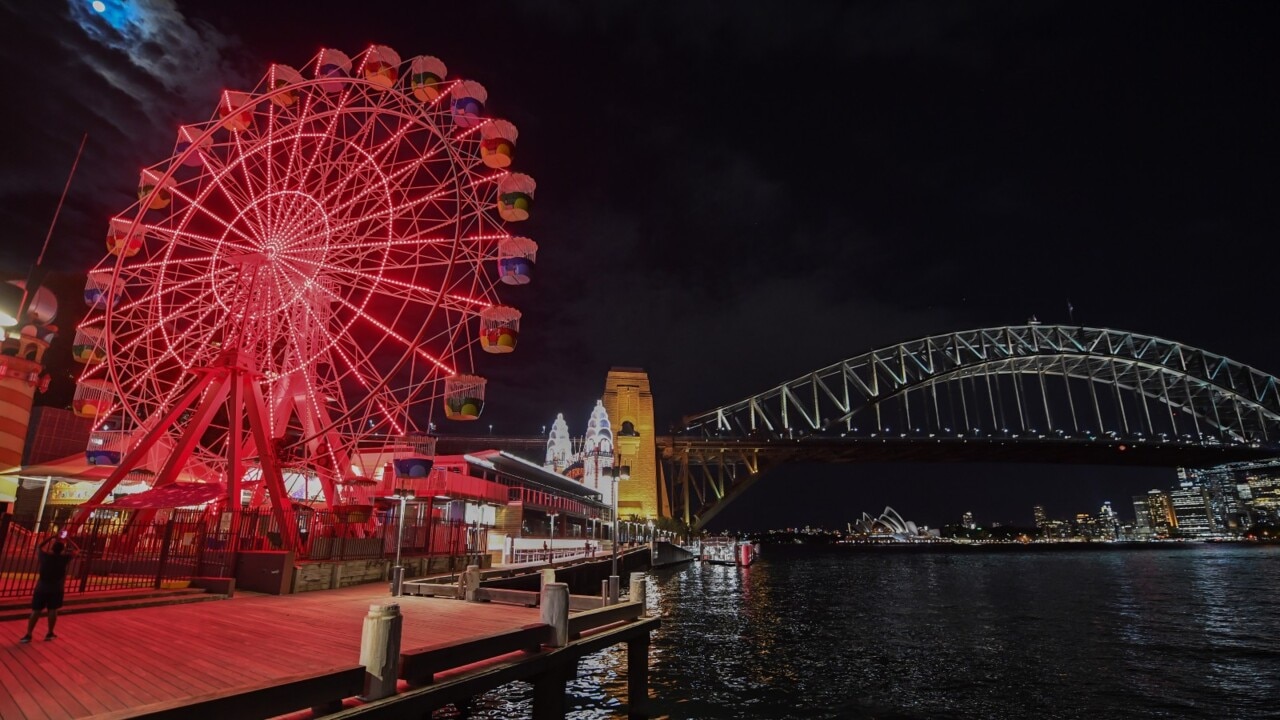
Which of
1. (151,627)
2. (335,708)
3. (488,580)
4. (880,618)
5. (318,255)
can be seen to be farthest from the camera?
(880,618)

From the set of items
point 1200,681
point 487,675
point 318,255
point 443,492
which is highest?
point 318,255

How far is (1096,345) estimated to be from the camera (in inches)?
5349

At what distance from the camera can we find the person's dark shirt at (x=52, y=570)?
11.6 metres

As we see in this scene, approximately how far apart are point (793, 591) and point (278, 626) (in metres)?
44.5

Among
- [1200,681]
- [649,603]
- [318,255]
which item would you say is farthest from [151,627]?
[649,603]

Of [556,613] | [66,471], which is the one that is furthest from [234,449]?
[556,613]

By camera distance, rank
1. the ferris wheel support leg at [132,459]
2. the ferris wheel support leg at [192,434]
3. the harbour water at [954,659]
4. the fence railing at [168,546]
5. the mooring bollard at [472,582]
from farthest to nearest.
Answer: the ferris wheel support leg at [192,434]
the ferris wheel support leg at [132,459]
the harbour water at [954,659]
the mooring bollard at [472,582]
the fence railing at [168,546]

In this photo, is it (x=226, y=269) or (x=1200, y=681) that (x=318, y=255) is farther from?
(x=1200, y=681)

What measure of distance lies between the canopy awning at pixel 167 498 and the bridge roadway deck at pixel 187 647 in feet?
30.1

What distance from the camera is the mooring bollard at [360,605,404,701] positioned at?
8.48 meters

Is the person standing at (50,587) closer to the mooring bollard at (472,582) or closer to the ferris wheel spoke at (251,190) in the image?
the mooring bollard at (472,582)

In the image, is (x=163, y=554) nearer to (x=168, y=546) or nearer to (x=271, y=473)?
(x=168, y=546)

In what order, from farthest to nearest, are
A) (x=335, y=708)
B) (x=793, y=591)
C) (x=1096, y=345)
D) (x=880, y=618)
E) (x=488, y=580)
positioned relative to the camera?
(x=1096, y=345) < (x=793, y=591) < (x=880, y=618) < (x=488, y=580) < (x=335, y=708)

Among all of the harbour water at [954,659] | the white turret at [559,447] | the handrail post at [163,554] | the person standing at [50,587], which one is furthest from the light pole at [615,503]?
the white turret at [559,447]
